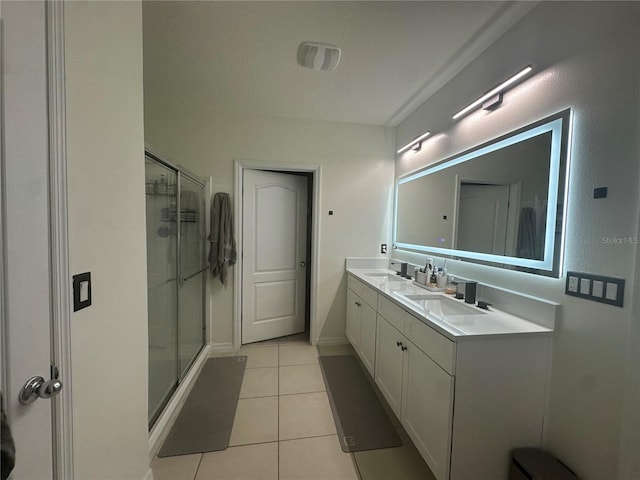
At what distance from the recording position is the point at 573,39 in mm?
1226

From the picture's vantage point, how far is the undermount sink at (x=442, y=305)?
1.62 meters

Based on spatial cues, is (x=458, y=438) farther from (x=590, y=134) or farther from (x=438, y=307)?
(x=590, y=134)

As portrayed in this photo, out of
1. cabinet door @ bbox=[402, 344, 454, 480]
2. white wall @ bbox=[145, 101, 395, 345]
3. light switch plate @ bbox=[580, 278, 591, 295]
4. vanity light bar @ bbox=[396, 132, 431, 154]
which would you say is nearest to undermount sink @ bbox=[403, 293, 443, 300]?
cabinet door @ bbox=[402, 344, 454, 480]

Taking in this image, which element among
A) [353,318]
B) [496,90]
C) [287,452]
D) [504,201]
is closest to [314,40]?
[496,90]

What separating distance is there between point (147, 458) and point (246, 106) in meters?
2.77

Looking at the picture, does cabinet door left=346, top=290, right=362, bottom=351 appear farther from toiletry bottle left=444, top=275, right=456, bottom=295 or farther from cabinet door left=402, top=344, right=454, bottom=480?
cabinet door left=402, top=344, right=454, bottom=480

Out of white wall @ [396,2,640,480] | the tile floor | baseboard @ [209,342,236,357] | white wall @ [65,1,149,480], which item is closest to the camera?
white wall @ [65,1,149,480]

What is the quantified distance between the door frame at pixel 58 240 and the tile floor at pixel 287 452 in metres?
0.89

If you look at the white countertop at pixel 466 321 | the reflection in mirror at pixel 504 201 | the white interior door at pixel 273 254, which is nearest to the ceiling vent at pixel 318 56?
the reflection in mirror at pixel 504 201

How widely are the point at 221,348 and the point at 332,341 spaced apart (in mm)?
1230

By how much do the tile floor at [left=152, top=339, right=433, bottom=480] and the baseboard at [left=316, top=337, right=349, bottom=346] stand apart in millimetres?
760

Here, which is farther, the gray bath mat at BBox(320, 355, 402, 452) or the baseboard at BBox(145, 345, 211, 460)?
the gray bath mat at BBox(320, 355, 402, 452)

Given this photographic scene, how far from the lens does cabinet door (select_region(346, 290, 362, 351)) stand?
2537mm

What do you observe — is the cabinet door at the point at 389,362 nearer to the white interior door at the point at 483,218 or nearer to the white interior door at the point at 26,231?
the white interior door at the point at 483,218
